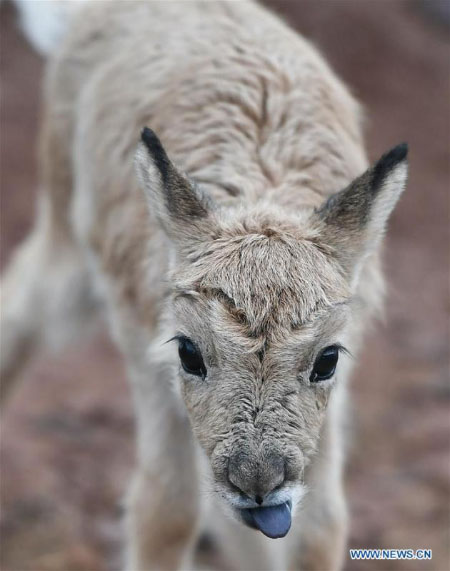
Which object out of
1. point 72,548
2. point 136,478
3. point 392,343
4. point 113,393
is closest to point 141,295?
point 136,478

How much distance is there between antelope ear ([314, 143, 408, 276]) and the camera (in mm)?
5012

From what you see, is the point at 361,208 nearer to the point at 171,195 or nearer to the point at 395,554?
the point at 171,195

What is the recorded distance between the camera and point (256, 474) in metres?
4.38

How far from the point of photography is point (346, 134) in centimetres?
670

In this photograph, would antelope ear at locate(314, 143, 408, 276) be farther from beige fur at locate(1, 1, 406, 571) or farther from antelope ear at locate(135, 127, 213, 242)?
antelope ear at locate(135, 127, 213, 242)

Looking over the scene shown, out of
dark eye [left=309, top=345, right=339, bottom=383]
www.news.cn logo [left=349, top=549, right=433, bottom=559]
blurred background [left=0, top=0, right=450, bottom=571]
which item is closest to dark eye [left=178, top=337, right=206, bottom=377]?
dark eye [left=309, top=345, right=339, bottom=383]

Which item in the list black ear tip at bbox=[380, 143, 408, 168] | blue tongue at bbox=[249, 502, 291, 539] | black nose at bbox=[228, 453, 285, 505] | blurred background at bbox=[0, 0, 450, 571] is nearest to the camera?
black nose at bbox=[228, 453, 285, 505]

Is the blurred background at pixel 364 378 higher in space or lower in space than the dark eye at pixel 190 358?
higher

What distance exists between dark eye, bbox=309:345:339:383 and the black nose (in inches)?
20.1

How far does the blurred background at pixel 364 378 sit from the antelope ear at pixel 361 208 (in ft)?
15.7

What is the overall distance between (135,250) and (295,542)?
6.93 feet

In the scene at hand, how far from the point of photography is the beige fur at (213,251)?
15.2ft

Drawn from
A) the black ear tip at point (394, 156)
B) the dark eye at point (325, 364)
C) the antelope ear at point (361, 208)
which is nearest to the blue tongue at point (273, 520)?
the dark eye at point (325, 364)

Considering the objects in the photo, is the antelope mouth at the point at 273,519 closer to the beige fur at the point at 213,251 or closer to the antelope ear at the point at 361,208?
the beige fur at the point at 213,251
